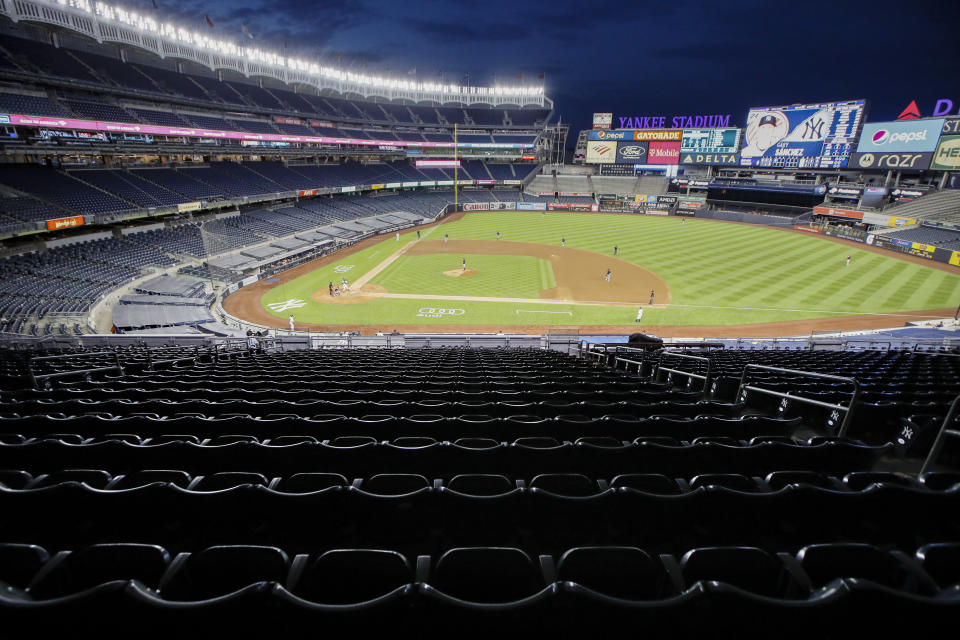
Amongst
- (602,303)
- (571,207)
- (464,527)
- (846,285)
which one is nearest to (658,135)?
(571,207)

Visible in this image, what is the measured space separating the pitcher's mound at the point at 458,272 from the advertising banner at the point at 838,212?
192 feet

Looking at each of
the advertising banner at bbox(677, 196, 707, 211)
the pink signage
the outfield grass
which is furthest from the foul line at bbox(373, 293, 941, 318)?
the advertising banner at bbox(677, 196, 707, 211)

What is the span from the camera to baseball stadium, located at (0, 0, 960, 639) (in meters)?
2.70

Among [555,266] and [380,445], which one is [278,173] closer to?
[555,266]

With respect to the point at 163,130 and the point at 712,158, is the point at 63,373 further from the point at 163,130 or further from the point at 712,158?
the point at 712,158

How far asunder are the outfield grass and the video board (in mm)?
20875

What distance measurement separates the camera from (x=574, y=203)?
8956 cm

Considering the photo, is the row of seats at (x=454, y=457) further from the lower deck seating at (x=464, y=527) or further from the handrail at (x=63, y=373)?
the handrail at (x=63, y=373)

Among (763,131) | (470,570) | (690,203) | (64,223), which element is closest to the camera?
(470,570)

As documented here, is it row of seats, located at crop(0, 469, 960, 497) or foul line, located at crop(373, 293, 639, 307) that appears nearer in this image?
row of seats, located at crop(0, 469, 960, 497)

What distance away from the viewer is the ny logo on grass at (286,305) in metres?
32.5

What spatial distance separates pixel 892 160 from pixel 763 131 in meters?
20.0

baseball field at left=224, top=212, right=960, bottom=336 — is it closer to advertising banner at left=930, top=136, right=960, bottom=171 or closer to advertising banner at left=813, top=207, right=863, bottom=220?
advertising banner at left=813, top=207, right=863, bottom=220

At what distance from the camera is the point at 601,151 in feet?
317
